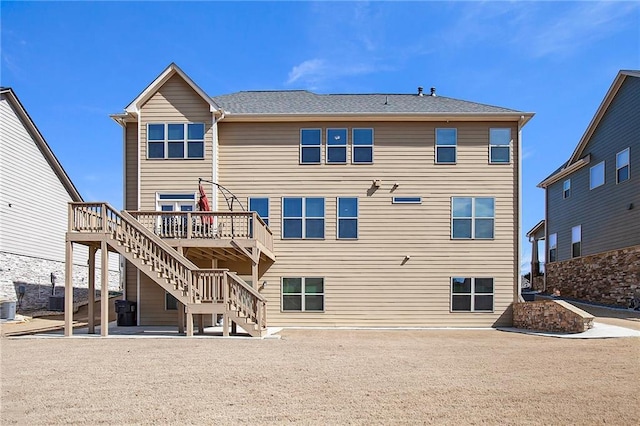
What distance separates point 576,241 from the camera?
25.5 m

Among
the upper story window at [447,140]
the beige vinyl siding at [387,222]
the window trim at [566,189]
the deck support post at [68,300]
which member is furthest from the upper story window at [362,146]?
the window trim at [566,189]

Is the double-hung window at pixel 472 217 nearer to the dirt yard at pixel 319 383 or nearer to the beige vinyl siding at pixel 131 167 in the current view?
the dirt yard at pixel 319 383

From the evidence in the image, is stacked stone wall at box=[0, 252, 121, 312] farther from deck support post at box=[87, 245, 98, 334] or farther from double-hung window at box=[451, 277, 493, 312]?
double-hung window at box=[451, 277, 493, 312]

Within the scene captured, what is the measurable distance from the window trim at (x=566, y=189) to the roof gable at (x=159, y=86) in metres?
19.3

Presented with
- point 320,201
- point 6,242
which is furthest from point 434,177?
point 6,242

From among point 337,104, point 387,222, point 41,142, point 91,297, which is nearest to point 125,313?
point 91,297

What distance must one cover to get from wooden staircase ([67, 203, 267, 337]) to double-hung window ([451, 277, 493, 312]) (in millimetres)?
7179

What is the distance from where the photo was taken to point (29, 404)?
20.8ft

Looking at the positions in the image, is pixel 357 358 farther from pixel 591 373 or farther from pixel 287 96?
pixel 287 96

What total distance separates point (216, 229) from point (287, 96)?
7.27 meters

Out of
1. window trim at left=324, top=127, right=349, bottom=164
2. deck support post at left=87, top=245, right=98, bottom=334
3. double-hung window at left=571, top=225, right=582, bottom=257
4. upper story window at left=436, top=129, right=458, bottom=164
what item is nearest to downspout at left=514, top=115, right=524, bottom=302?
upper story window at left=436, top=129, right=458, bottom=164

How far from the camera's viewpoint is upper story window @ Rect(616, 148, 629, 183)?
20702mm

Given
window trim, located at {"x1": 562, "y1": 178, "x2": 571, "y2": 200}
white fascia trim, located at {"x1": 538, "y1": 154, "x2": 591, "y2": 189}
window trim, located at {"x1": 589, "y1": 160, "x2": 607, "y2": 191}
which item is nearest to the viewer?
window trim, located at {"x1": 589, "y1": 160, "x2": 607, "y2": 191}

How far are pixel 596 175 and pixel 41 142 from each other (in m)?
26.2
